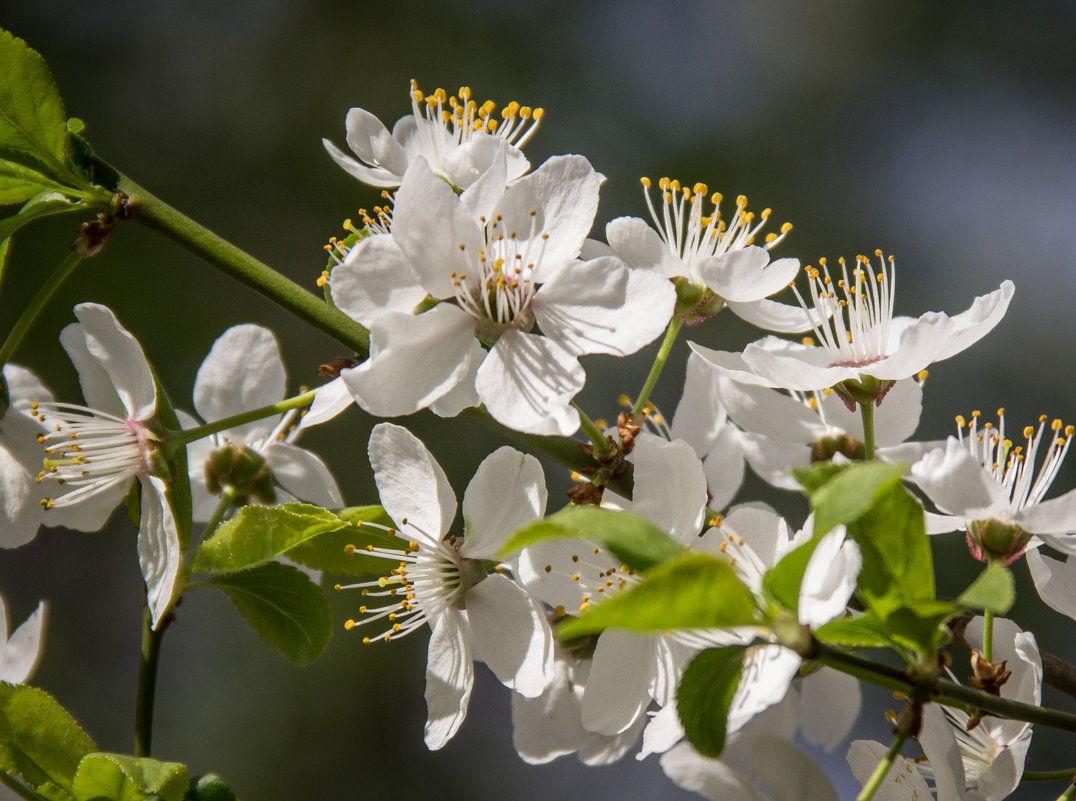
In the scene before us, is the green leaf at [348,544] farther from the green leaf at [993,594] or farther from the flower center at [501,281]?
the green leaf at [993,594]

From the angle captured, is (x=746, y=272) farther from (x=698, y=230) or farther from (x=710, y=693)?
(x=710, y=693)

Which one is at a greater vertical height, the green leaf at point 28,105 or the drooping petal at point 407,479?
the green leaf at point 28,105

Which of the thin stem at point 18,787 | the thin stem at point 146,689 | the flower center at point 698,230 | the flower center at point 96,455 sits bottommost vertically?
the thin stem at point 18,787

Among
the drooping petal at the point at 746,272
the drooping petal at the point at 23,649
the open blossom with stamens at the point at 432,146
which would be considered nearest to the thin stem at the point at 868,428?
the drooping petal at the point at 746,272

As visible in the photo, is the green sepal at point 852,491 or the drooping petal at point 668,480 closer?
the green sepal at point 852,491

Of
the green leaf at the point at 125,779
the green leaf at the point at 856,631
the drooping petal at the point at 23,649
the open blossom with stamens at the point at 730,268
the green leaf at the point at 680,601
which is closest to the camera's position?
the green leaf at the point at 680,601

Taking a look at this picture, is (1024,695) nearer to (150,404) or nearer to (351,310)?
(351,310)

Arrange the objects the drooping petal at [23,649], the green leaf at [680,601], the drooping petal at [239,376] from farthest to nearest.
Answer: the drooping petal at [239,376] → the drooping petal at [23,649] → the green leaf at [680,601]

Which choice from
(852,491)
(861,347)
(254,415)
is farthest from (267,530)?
(861,347)
